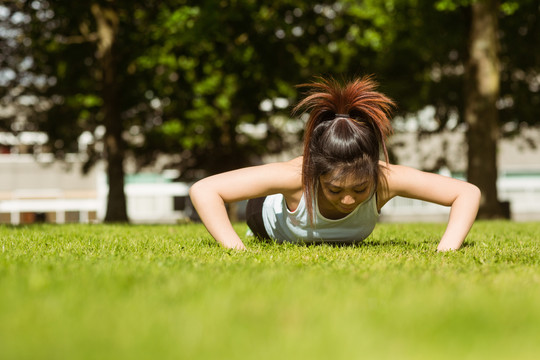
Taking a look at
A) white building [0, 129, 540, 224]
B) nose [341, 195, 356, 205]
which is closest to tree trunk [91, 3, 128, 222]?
nose [341, 195, 356, 205]

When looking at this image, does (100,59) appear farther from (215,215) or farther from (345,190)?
(345,190)

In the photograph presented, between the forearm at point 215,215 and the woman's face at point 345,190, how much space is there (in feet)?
2.80

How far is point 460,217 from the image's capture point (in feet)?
17.6

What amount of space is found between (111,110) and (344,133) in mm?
14763

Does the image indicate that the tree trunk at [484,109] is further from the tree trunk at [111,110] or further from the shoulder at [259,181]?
the shoulder at [259,181]

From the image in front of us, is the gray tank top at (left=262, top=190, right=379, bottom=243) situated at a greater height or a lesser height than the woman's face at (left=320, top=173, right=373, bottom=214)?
lesser

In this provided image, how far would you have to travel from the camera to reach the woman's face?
4656 mm

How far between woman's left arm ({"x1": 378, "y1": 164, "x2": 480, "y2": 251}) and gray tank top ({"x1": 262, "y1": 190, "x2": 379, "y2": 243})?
0.64ft

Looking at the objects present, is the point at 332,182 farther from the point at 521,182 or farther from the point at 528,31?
the point at 521,182

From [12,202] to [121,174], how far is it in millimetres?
22113

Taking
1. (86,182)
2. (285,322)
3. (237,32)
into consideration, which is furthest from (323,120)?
(86,182)

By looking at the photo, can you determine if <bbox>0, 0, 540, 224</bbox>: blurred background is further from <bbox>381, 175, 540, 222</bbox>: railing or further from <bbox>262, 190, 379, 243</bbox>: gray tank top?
<bbox>381, 175, 540, 222</bbox>: railing

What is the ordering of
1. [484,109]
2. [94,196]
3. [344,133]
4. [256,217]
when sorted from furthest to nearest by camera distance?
1. [94,196]
2. [484,109]
3. [256,217]
4. [344,133]

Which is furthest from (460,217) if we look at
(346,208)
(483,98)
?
(483,98)
